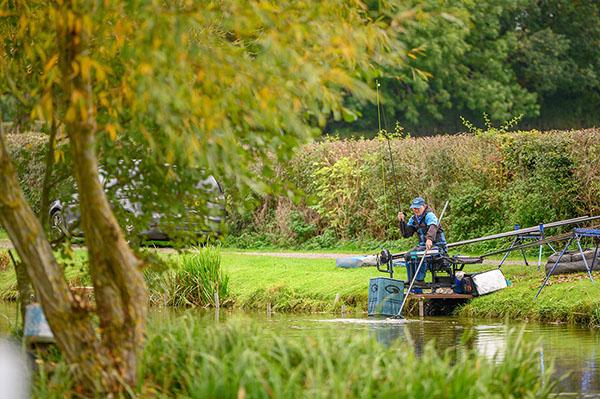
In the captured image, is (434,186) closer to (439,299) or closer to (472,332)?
(439,299)

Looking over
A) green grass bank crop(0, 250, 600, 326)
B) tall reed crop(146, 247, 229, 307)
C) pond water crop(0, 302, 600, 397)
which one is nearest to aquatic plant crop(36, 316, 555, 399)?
pond water crop(0, 302, 600, 397)

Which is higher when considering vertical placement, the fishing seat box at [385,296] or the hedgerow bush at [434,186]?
the hedgerow bush at [434,186]

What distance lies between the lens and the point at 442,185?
27125mm

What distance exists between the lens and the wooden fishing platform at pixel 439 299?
19.7m

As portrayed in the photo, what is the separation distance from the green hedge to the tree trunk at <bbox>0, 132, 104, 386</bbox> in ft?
38.5

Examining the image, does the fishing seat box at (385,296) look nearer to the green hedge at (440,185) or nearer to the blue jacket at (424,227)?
the blue jacket at (424,227)

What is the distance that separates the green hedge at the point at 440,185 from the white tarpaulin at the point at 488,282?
7.75ft

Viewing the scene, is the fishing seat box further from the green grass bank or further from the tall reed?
the tall reed

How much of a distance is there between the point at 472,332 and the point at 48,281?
27.4 feet

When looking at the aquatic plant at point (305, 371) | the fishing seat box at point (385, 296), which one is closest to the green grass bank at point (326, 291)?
the fishing seat box at point (385, 296)

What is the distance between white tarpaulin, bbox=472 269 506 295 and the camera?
1958 cm

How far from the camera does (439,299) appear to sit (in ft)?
67.4

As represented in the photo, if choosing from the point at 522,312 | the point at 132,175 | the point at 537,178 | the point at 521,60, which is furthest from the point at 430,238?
the point at 521,60

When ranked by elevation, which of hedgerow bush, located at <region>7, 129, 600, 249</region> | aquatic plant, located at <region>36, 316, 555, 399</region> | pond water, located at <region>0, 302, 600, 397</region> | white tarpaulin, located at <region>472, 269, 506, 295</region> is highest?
hedgerow bush, located at <region>7, 129, 600, 249</region>
